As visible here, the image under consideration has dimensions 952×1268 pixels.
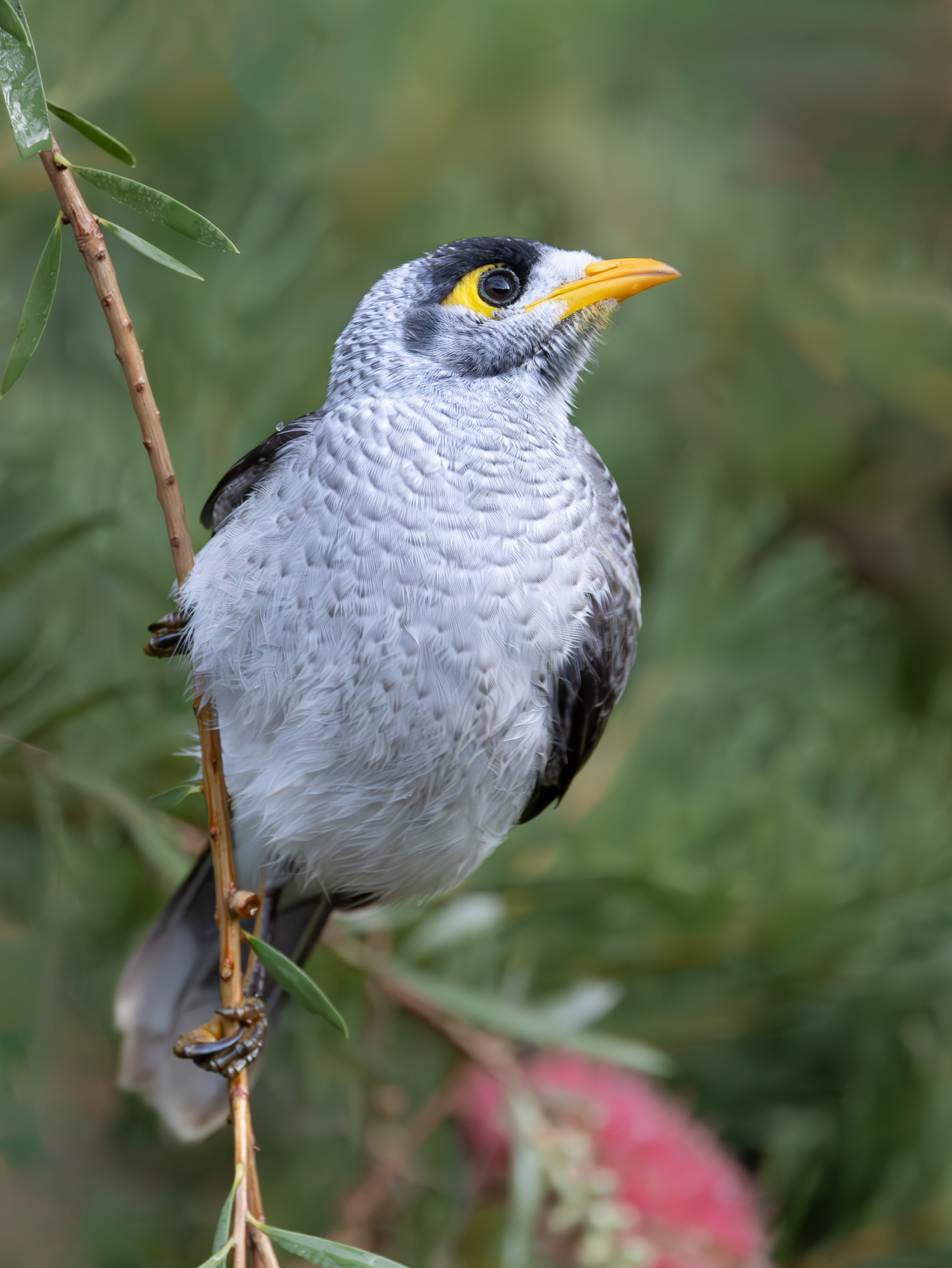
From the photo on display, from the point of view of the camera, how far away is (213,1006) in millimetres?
833

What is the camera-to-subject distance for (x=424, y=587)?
0.55 meters

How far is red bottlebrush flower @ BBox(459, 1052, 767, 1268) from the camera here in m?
0.74

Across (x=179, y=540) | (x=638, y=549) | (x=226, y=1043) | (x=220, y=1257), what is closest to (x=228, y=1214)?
(x=220, y=1257)

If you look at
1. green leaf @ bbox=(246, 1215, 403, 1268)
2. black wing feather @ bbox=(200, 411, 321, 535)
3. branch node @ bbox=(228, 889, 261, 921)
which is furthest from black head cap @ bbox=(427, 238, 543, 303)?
green leaf @ bbox=(246, 1215, 403, 1268)

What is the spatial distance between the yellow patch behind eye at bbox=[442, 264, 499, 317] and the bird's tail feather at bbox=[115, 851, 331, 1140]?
41cm

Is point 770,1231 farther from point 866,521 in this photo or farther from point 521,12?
point 521,12

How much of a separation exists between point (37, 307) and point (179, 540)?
10 cm

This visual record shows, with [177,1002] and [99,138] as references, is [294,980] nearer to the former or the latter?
[99,138]

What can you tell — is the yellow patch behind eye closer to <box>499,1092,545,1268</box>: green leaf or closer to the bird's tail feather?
the bird's tail feather

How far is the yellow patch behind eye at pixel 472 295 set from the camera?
0.62m

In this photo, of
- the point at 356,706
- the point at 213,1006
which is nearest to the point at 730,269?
the point at 356,706

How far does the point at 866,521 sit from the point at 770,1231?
616mm

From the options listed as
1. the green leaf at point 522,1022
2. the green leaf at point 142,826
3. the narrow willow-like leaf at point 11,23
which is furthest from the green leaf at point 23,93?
the green leaf at point 522,1022

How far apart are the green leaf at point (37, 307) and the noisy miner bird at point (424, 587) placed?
20 centimetres
